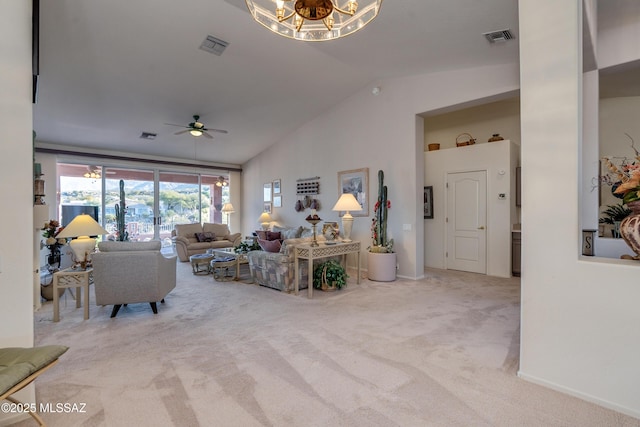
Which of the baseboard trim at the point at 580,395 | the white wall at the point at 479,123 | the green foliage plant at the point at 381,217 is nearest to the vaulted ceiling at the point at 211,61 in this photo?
the white wall at the point at 479,123

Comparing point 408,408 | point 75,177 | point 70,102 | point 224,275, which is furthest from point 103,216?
point 408,408

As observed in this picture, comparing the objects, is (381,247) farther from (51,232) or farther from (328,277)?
(51,232)

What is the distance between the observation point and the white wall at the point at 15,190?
1.78m

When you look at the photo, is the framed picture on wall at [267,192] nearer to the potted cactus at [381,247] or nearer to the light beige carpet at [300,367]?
the potted cactus at [381,247]

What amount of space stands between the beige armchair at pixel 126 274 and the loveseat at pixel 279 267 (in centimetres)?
155

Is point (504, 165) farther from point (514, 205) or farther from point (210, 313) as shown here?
point (210, 313)

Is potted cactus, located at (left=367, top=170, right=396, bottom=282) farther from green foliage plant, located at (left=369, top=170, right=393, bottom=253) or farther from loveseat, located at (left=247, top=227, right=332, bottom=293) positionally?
loveseat, located at (left=247, top=227, right=332, bottom=293)

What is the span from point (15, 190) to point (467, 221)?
20.6 ft

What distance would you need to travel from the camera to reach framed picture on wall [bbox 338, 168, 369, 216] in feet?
20.5

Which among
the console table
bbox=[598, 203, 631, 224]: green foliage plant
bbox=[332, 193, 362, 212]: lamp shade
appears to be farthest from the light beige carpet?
bbox=[598, 203, 631, 224]: green foliage plant

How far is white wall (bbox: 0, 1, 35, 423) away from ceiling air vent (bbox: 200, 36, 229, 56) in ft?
8.82

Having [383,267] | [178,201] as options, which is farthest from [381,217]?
[178,201]

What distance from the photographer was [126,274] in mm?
3471

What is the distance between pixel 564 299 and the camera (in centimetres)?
204
